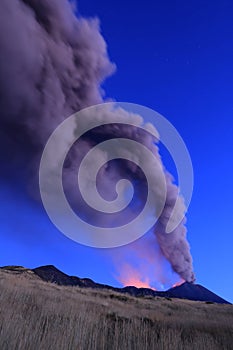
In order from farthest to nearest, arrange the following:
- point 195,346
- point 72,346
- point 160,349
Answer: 1. point 195,346
2. point 160,349
3. point 72,346

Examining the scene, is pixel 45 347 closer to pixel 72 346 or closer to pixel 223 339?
pixel 72 346

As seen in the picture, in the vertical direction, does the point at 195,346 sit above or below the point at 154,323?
below

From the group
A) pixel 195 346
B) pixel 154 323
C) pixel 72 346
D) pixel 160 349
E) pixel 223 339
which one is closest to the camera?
pixel 72 346

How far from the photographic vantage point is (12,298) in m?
8.41

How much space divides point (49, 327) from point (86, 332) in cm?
72

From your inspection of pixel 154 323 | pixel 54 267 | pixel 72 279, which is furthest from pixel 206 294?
pixel 154 323

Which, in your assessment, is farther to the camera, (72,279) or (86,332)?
(72,279)

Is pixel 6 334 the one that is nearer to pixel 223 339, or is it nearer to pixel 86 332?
pixel 86 332

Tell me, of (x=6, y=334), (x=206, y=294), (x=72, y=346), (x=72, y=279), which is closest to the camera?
(x=6, y=334)

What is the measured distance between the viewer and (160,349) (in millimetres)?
5938

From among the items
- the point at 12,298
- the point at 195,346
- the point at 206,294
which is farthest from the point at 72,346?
the point at 206,294

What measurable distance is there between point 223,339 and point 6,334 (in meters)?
5.95

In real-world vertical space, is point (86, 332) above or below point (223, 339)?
below

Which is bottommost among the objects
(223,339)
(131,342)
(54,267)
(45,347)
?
(45,347)
